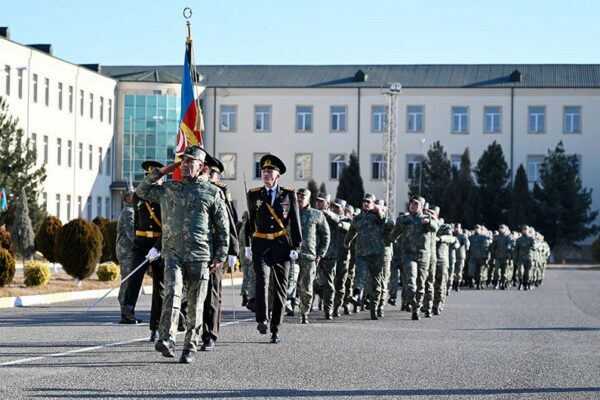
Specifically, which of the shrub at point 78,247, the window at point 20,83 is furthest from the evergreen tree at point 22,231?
the window at point 20,83

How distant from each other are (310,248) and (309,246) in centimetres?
6

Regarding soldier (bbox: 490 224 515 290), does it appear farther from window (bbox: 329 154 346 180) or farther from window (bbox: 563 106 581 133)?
window (bbox: 329 154 346 180)

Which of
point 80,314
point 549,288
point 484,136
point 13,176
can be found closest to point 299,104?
point 484,136

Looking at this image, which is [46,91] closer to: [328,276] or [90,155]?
[90,155]

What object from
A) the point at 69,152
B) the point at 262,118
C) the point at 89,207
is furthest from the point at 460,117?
the point at 69,152

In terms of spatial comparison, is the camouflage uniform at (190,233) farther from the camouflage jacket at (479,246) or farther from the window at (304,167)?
the window at (304,167)

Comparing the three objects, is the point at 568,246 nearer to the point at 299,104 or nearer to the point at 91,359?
the point at 299,104

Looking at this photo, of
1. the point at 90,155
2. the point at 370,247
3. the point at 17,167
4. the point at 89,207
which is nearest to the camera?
the point at 370,247

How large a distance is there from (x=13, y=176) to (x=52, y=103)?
18311 mm

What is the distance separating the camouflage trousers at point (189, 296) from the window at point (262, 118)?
74807 mm

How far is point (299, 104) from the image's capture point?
3440 inches

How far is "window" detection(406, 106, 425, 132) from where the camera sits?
8612 cm

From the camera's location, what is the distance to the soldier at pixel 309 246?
18781 mm

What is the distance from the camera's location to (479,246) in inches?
1549
